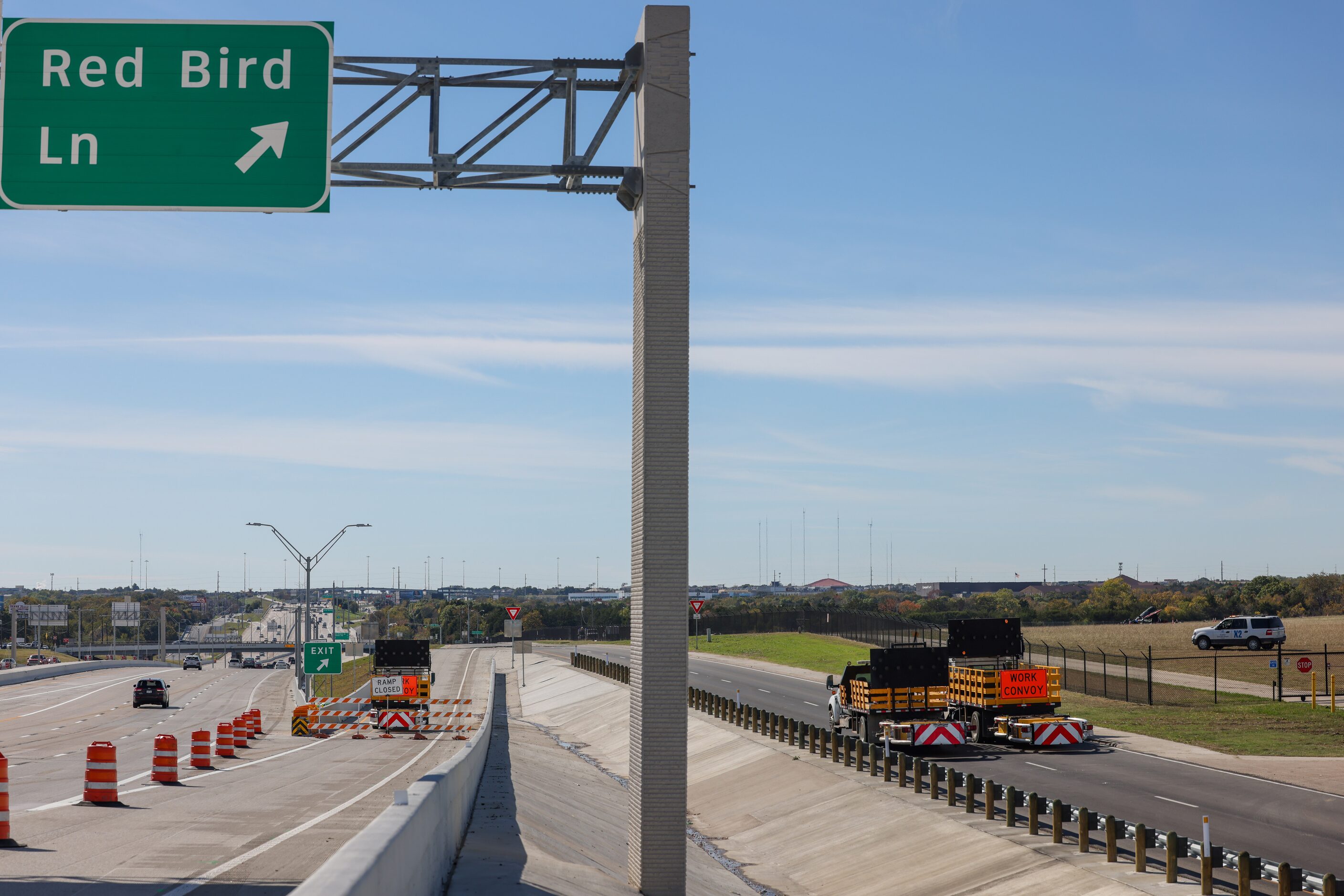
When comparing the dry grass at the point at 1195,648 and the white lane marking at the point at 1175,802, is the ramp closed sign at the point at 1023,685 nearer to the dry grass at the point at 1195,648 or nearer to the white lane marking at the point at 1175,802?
the white lane marking at the point at 1175,802

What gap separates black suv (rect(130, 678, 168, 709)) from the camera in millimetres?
67312

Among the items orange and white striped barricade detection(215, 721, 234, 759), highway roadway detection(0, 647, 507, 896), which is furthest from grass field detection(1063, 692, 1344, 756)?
orange and white striped barricade detection(215, 721, 234, 759)

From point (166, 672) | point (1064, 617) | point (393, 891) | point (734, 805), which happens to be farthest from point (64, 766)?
point (166, 672)

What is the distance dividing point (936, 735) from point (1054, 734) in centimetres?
340

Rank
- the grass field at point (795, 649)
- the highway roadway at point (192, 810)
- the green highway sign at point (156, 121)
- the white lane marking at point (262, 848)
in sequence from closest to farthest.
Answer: the white lane marking at point (262, 848) < the highway roadway at point (192, 810) < the green highway sign at point (156, 121) < the grass field at point (795, 649)

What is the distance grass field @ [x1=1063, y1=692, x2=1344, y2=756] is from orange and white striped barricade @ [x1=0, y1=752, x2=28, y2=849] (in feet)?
93.3

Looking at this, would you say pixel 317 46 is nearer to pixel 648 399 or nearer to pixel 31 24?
pixel 31 24

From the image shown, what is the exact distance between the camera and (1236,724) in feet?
123

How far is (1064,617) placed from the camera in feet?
359

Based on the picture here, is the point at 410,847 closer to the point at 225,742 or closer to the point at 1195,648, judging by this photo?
the point at 225,742

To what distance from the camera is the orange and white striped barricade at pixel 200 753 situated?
28828mm

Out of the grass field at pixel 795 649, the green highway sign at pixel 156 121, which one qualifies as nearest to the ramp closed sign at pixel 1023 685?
the green highway sign at pixel 156 121

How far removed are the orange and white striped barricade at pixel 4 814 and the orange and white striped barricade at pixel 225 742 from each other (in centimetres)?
1797

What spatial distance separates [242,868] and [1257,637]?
198 ft
